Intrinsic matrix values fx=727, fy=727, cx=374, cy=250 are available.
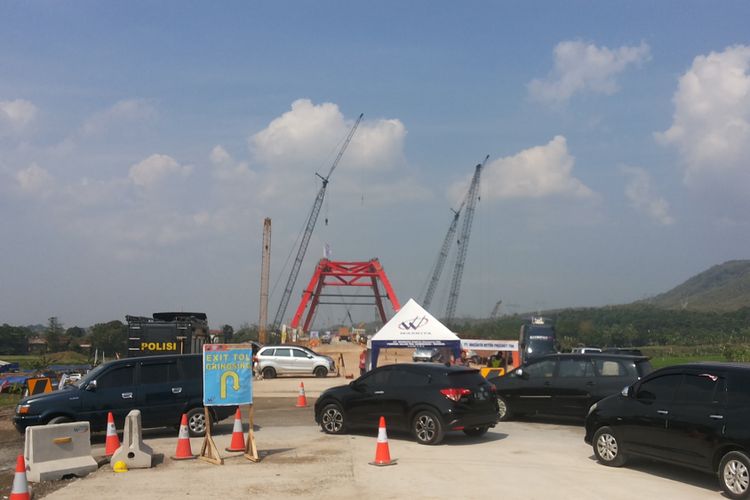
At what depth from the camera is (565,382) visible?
16609mm

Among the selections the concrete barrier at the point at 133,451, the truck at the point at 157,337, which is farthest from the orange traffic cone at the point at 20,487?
the truck at the point at 157,337

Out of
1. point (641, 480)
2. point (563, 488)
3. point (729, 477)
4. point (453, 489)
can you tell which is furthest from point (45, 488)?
point (729, 477)

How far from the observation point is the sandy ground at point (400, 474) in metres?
9.82

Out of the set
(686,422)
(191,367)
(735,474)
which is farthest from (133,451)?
(735,474)

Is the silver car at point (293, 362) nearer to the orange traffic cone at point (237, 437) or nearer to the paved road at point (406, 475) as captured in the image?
the paved road at point (406, 475)

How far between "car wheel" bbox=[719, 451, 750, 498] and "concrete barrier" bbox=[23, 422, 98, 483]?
935 centimetres

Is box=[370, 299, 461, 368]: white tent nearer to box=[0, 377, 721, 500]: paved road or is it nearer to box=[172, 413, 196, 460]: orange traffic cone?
box=[0, 377, 721, 500]: paved road

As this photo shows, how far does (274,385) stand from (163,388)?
1540cm

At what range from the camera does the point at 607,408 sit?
11961mm

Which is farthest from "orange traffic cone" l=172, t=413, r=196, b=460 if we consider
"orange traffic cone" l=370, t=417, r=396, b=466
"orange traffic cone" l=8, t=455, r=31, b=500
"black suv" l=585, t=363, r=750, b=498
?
"black suv" l=585, t=363, r=750, b=498

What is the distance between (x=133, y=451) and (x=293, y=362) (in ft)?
77.9

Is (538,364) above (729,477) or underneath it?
above

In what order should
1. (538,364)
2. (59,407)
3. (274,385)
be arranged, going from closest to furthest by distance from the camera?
(59,407)
(538,364)
(274,385)

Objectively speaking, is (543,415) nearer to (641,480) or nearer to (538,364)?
(538,364)
